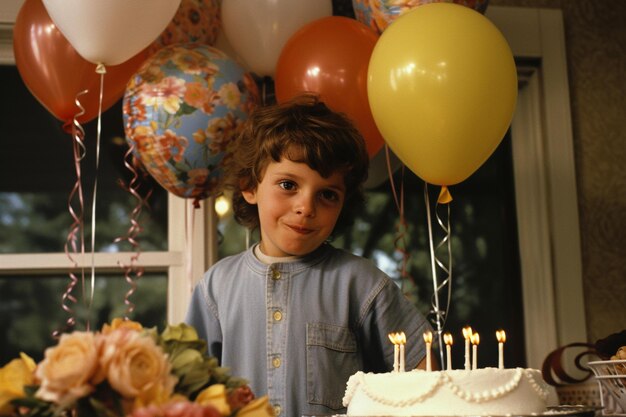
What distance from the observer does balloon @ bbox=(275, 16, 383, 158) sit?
1.88 meters

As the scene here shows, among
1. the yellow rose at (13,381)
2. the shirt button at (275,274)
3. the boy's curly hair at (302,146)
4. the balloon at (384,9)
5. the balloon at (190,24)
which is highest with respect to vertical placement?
the balloon at (190,24)

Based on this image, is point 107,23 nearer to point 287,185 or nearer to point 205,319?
point 287,185

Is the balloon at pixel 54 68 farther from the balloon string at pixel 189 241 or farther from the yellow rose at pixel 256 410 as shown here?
the yellow rose at pixel 256 410

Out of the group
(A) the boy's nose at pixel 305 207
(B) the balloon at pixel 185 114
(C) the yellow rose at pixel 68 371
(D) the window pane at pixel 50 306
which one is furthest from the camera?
(D) the window pane at pixel 50 306

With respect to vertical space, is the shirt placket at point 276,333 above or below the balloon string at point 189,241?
below

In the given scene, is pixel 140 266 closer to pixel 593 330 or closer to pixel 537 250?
pixel 537 250

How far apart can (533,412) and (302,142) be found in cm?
67

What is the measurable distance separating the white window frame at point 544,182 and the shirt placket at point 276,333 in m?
0.84

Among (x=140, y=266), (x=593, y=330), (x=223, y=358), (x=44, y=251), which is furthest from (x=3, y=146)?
(x=593, y=330)

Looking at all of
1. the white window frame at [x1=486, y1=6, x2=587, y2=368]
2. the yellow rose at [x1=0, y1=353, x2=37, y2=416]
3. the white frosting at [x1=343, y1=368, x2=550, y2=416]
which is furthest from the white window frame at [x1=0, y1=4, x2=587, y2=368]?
the yellow rose at [x1=0, y1=353, x2=37, y2=416]

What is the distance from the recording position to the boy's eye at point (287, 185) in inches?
64.5

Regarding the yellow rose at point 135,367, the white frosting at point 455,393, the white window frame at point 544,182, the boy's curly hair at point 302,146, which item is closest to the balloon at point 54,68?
the boy's curly hair at point 302,146

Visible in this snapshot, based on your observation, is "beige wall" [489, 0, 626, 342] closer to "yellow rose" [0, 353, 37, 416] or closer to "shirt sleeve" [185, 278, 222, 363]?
"shirt sleeve" [185, 278, 222, 363]

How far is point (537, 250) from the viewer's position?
264 centimetres
